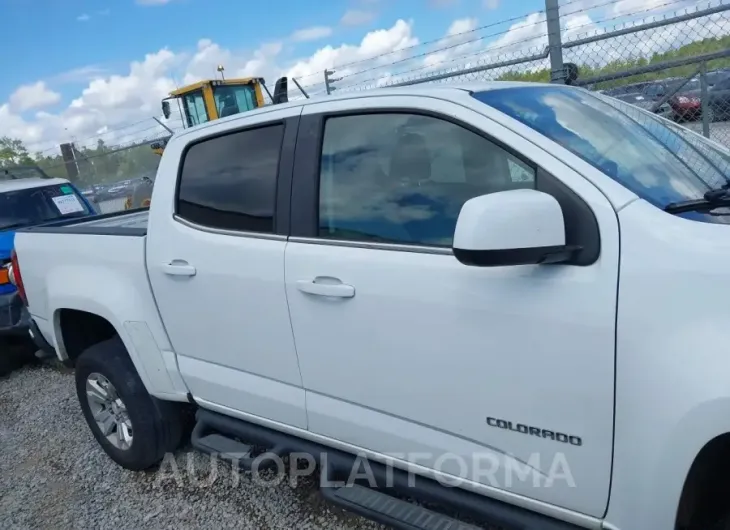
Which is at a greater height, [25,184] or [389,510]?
[25,184]

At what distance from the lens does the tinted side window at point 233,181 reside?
8.79ft

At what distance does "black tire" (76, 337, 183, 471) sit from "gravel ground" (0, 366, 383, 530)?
18 centimetres

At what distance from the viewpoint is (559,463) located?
189 cm

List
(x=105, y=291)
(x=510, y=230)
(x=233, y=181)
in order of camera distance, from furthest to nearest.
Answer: (x=105, y=291), (x=233, y=181), (x=510, y=230)

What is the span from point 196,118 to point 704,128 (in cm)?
1058

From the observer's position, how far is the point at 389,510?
232 cm

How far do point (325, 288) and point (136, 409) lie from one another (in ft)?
5.53

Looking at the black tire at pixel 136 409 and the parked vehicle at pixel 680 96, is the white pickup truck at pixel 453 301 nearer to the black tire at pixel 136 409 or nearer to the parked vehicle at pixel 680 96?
the black tire at pixel 136 409

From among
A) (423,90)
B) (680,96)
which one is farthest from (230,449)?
(680,96)

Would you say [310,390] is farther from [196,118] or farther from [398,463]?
[196,118]

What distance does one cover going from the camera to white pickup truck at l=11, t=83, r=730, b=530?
1.69 metres

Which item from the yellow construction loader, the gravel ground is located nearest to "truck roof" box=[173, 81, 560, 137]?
the gravel ground

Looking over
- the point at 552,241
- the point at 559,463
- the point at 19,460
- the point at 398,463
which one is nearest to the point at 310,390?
the point at 398,463

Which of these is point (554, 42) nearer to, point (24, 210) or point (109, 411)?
point (109, 411)
